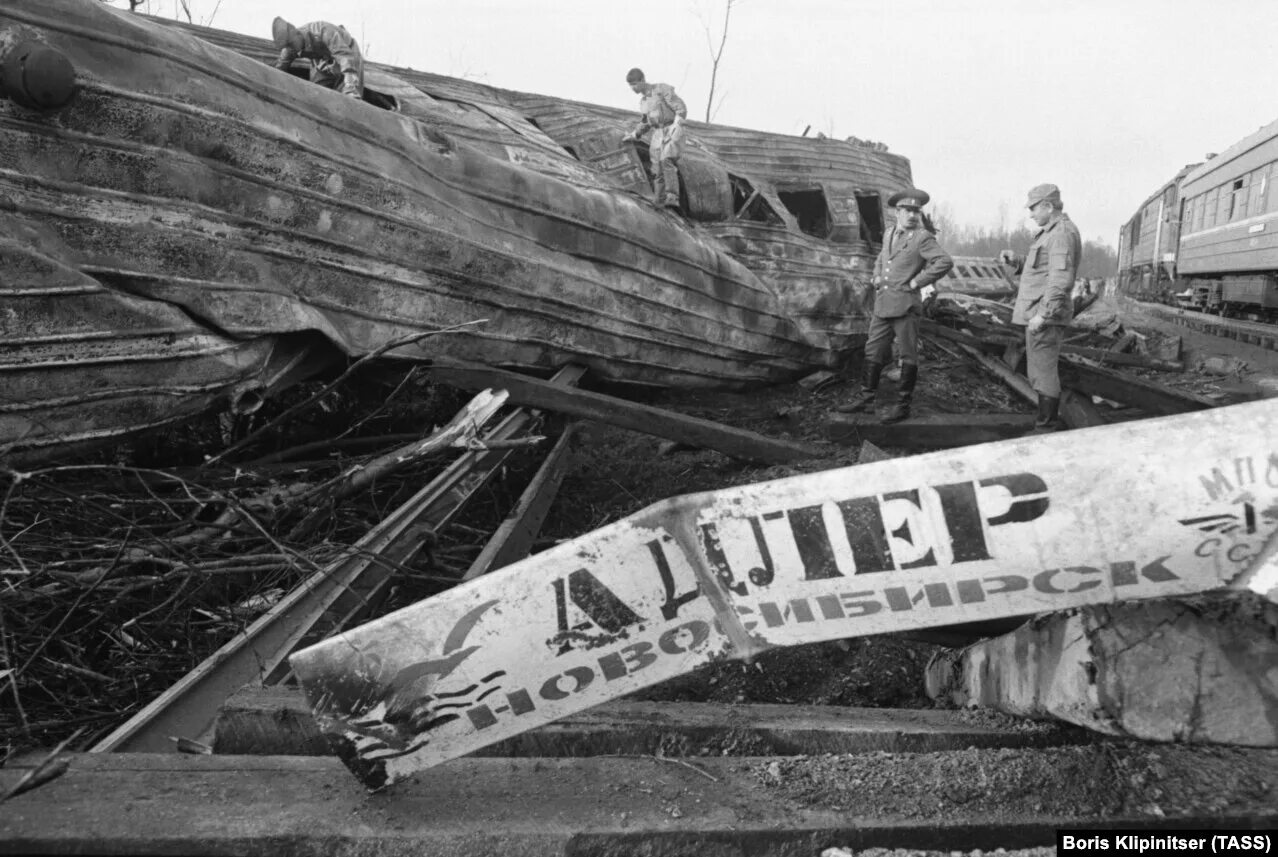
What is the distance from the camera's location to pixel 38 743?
230 cm

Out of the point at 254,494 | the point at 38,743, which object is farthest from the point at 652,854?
the point at 254,494

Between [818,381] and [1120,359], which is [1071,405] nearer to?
[818,381]

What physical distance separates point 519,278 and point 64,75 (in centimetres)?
232

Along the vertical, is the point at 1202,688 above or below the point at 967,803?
above

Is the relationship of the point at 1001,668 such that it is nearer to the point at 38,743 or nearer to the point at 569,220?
the point at 38,743

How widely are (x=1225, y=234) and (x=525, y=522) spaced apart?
1703 cm

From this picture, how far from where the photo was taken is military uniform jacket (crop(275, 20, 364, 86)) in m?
6.24

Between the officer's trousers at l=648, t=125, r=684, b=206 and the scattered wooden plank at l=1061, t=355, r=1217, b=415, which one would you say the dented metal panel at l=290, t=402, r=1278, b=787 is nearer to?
the scattered wooden plank at l=1061, t=355, r=1217, b=415

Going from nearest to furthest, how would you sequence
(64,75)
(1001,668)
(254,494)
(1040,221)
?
(1001,668)
(64,75)
(254,494)
(1040,221)

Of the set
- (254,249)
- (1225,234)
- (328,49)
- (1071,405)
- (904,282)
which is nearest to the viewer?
(254,249)

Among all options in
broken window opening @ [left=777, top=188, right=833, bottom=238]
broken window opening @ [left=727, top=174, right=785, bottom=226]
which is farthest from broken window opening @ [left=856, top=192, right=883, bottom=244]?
broken window opening @ [left=727, top=174, right=785, bottom=226]

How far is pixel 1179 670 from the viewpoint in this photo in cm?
167

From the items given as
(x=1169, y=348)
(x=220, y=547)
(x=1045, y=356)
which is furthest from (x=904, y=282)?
(x=1169, y=348)

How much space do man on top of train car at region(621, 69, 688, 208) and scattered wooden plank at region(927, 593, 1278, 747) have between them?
20.3ft
